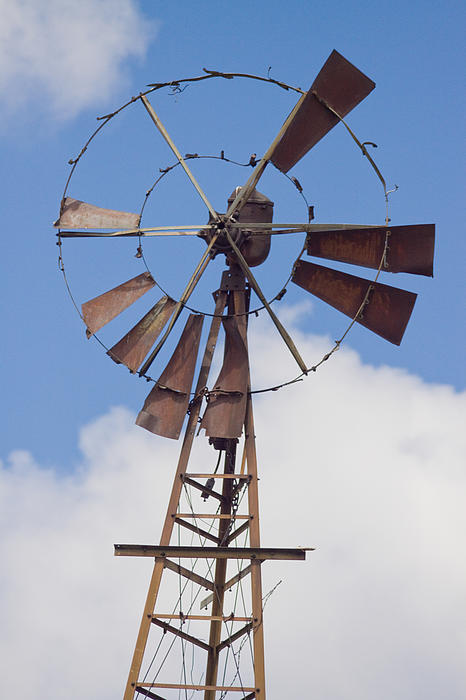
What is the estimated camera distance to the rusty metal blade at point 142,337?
47.7 ft

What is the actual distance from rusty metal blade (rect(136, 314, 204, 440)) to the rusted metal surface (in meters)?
1.00

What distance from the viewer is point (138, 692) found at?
1320 cm

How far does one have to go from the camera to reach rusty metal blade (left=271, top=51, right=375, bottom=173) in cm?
1418

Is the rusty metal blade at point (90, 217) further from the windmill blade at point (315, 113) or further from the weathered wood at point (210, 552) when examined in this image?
the weathered wood at point (210, 552)

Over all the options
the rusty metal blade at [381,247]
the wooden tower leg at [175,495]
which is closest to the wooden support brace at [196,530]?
the wooden tower leg at [175,495]

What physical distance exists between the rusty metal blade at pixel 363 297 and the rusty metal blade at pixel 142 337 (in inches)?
65.8

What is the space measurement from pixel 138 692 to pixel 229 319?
456cm

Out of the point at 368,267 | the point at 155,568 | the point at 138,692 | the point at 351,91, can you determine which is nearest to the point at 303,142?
the point at 351,91

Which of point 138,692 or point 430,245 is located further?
point 430,245

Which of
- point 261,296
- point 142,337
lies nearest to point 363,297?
point 261,296

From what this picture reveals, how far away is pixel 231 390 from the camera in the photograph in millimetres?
14398

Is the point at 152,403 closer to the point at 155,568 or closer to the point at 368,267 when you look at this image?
the point at 155,568

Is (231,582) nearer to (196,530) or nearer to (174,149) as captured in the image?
(196,530)

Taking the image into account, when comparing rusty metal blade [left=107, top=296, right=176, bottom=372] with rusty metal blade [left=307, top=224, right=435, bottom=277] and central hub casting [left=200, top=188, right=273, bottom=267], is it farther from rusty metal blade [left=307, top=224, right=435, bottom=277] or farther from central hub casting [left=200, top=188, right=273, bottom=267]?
rusty metal blade [left=307, top=224, right=435, bottom=277]
